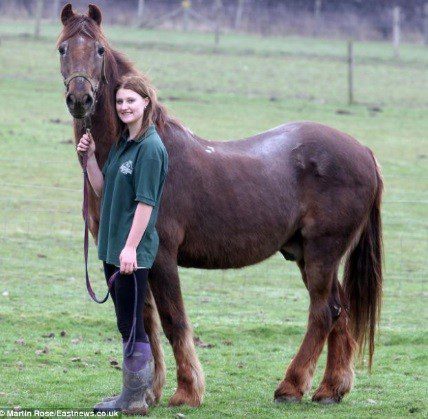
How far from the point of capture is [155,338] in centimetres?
658

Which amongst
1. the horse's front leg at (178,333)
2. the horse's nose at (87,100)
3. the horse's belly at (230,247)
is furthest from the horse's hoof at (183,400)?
the horse's nose at (87,100)

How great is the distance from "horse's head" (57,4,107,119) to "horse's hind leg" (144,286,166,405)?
4.61ft

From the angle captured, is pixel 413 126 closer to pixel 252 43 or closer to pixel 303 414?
pixel 252 43

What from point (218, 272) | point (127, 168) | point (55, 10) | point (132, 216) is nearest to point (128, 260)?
point (132, 216)

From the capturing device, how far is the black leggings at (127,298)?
230 inches

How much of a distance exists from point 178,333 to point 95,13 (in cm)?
211

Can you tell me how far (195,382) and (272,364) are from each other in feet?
5.68

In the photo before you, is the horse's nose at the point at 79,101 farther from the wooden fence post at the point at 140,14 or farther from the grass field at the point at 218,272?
the wooden fence post at the point at 140,14

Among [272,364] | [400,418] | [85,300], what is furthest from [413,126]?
[400,418]

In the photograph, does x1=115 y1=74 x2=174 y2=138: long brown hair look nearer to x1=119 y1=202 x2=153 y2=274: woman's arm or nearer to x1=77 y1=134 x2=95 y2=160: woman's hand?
x1=77 y1=134 x2=95 y2=160: woman's hand

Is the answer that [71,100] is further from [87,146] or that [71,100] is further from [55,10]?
[55,10]

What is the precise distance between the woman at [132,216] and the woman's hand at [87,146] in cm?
17

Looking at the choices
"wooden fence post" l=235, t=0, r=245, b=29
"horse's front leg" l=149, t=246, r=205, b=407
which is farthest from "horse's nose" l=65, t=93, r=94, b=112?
"wooden fence post" l=235, t=0, r=245, b=29

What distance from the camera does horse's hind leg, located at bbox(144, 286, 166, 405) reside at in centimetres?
654
